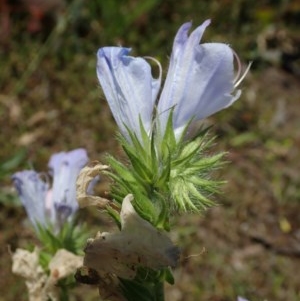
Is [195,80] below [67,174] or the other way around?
the other way around

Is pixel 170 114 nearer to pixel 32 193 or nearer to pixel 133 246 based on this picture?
pixel 133 246

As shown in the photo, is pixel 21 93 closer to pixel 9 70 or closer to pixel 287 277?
pixel 9 70

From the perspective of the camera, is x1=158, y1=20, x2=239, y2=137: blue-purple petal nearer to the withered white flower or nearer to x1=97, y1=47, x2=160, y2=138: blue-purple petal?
x1=97, y1=47, x2=160, y2=138: blue-purple petal

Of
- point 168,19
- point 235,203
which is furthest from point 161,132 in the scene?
point 168,19

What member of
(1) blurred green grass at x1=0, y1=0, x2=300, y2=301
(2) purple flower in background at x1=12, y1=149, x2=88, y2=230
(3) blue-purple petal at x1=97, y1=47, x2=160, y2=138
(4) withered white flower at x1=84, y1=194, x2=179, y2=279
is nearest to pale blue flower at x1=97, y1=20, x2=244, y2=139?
(3) blue-purple petal at x1=97, y1=47, x2=160, y2=138

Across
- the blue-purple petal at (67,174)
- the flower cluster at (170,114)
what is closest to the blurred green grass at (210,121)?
the blue-purple petal at (67,174)

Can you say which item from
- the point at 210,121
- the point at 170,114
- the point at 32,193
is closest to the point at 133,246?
the point at 170,114

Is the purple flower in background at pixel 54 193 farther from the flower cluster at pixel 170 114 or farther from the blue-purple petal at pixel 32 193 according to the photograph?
the flower cluster at pixel 170 114
